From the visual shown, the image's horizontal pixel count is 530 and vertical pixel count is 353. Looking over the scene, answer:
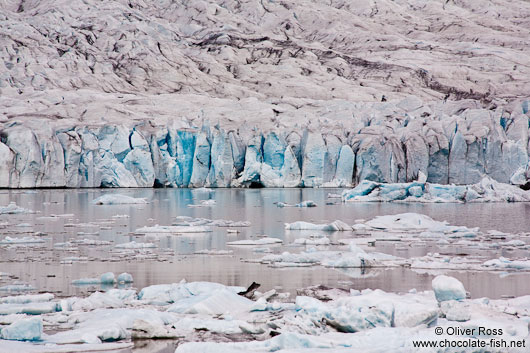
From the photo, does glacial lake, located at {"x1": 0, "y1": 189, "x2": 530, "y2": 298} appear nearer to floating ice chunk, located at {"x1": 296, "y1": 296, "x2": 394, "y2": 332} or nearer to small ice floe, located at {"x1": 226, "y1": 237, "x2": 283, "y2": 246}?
small ice floe, located at {"x1": 226, "y1": 237, "x2": 283, "y2": 246}

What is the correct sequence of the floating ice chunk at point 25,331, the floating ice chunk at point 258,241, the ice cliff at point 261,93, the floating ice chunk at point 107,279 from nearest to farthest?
1. the floating ice chunk at point 25,331
2. the floating ice chunk at point 107,279
3. the floating ice chunk at point 258,241
4. the ice cliff at point 261,93

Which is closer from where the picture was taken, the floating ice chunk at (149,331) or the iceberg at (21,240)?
the floating ice chunk at (149,331)

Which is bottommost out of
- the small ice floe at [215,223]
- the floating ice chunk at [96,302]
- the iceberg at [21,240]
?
the floating ice chunk at [96,302]

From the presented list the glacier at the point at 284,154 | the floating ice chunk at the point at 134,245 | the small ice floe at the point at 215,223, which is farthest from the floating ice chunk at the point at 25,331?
the glacier at the point at 284,154

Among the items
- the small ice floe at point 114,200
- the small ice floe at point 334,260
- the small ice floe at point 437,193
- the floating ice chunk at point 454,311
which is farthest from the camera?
the small ice floe at point 437,193

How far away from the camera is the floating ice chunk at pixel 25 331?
15.4 ft

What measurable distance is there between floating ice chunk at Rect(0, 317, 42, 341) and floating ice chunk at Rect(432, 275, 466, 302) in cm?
306

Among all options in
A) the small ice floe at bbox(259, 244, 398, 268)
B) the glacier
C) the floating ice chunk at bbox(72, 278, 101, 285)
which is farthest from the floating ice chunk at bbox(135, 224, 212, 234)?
the glacier

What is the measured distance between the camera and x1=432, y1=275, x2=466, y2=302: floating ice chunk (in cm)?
547

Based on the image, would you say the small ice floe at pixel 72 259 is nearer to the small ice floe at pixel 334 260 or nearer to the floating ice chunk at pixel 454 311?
the small ice floe at pixel 334 260

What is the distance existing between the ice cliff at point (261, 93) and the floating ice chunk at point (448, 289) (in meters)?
24.4

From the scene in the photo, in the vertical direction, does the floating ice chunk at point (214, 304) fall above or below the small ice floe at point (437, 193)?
below

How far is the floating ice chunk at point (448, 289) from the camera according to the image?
547 cm

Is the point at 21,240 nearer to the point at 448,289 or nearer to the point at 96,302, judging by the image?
the point at 96,302
